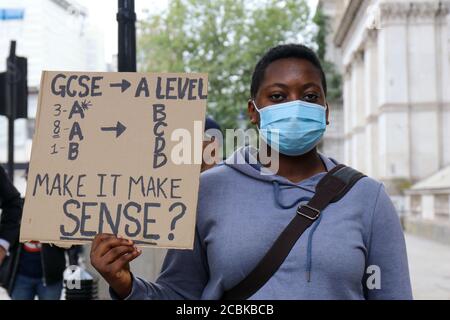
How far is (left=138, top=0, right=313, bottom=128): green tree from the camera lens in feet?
127

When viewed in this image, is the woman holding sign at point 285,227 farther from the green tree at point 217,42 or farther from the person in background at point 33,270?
the green tree at point 217,42

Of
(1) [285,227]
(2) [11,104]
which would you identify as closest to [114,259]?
(1) [285,227]

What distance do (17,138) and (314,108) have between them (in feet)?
121

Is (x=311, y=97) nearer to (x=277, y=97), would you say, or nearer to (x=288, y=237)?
(x=277, y=97)

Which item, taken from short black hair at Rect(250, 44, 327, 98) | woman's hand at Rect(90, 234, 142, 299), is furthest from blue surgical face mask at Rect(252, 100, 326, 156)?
woman's hand at Rect(90, 234, 142, 299)

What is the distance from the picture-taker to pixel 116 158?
2.95 m

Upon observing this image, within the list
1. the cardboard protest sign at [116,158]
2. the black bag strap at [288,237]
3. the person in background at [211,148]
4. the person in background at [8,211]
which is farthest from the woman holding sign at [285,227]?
the person in background at [8,211]

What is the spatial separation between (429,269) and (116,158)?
11808mm

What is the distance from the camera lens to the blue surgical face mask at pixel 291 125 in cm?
283

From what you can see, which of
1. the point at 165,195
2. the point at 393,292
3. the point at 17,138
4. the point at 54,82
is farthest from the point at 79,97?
the point at 17,138

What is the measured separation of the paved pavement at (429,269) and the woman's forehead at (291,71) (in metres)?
7.56

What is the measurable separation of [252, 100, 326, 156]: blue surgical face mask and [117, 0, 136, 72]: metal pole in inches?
122
